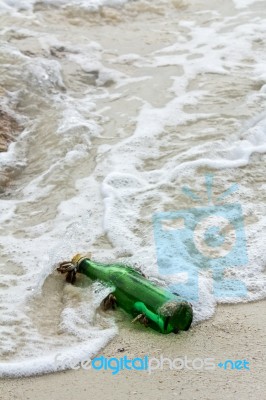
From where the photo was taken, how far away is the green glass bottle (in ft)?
7.34

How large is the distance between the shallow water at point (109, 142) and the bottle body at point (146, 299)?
0.09 meters

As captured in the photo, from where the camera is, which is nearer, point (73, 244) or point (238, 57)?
point (73, 244)

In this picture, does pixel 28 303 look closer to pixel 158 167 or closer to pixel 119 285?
pixel 119 285

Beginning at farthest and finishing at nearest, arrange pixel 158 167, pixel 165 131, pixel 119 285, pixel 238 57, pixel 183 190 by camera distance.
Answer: pixel 238 57 < pixel 165 131 < pixel 158 167 < pixel 183 190 < pixel 119 285

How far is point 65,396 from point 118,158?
2.02 metres

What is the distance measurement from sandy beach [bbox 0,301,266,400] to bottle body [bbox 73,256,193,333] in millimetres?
49

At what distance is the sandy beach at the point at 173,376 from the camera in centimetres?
199

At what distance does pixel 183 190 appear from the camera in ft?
11.1

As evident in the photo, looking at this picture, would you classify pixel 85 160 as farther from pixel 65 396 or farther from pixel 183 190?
pixel 65 396

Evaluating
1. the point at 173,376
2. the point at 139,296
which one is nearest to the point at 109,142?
the point at 139,296

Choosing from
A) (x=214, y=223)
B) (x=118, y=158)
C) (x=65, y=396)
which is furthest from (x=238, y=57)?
(x=65, y=396)

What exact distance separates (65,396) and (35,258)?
3.15 feet

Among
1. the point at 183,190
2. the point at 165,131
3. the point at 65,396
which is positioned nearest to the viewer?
the point at 65,396

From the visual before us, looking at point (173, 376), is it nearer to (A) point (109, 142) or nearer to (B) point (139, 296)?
(B) point (139, 296)
